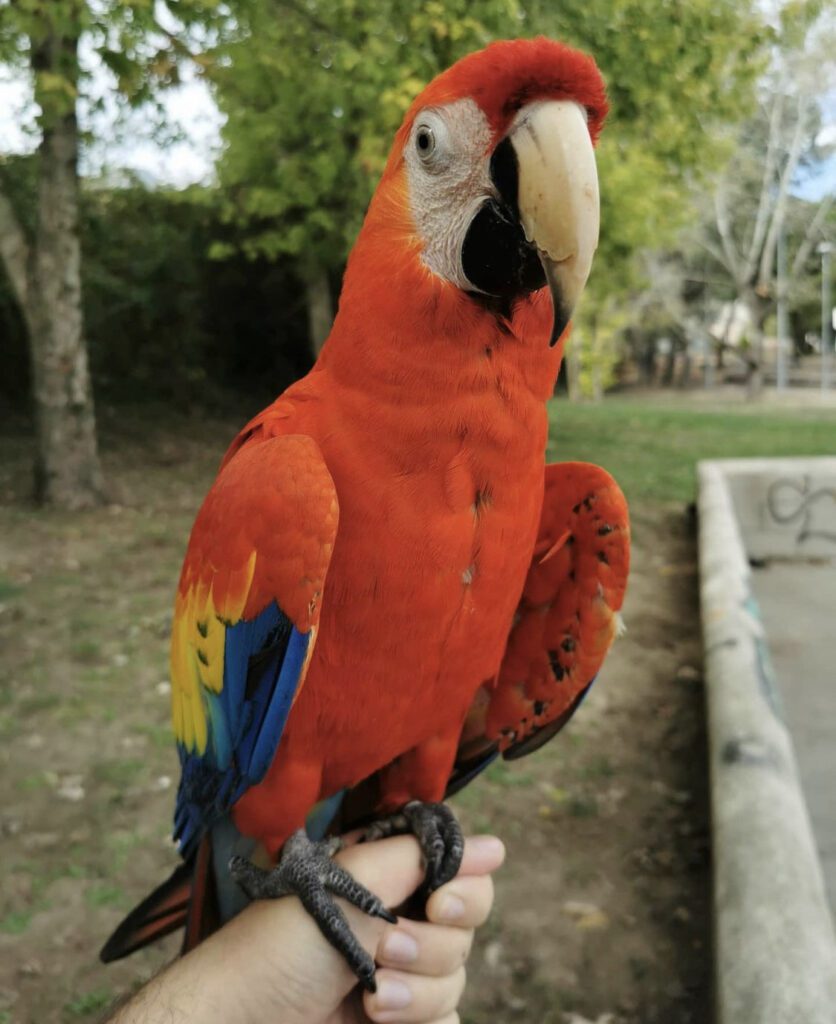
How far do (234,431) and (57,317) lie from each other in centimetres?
406

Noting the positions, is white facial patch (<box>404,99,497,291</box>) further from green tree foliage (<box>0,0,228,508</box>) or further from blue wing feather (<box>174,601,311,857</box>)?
green tree foliage (<box>0,0,228,508</box>)

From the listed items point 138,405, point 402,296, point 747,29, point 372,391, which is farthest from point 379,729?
point 138,405

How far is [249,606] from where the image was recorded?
1.28 m

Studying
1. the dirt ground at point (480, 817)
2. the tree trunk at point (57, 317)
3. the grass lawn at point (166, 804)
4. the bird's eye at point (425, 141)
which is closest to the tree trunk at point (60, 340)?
the tree trunk at point (57, 317)

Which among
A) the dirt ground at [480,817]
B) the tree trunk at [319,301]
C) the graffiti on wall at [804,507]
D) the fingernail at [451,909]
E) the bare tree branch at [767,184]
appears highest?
the bare tree branch at [767,184]

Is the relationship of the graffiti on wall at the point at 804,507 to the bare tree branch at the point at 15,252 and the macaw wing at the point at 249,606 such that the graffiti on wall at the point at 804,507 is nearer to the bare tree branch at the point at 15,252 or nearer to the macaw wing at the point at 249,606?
the bare tree branch at the point at 15,252

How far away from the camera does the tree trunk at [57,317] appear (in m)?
5.59

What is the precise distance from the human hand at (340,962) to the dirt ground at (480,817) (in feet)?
1.11

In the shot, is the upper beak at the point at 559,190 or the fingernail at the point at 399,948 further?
the fingernail at the point at 399,948

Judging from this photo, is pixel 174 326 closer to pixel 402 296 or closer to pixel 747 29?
pixel 747 29

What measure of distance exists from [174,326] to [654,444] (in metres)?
6.21

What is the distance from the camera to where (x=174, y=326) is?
9.60 m

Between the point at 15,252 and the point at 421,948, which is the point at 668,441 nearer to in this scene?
the point at 15,252

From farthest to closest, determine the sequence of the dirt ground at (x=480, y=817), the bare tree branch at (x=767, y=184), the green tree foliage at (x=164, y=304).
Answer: the bare tree branch at (x=767, y=184)
the green tree foliage at (x=164, y=304)
the dirt ground at (x=480, y=817)
